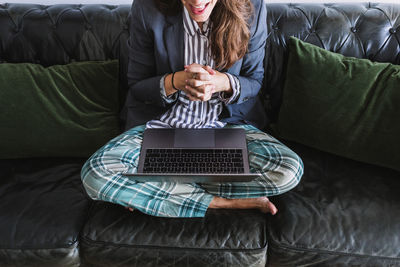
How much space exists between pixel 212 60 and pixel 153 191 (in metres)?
0.54

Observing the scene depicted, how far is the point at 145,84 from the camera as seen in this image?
1.31 metres

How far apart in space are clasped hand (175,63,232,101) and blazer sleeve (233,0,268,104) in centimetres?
12

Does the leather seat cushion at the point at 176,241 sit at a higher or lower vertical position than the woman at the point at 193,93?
lower

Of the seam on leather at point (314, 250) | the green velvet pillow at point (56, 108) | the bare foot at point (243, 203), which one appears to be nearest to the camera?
the seam on leather at point (314, 250)

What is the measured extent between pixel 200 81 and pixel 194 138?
0.77ft

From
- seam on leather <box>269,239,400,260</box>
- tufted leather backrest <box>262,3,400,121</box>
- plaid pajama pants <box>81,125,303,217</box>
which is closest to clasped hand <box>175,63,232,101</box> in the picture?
plaid pajama pants <box>81,125,303,217</box>

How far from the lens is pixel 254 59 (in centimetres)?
136

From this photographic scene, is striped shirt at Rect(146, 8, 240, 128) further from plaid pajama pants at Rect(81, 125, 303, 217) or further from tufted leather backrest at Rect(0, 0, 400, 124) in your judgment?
tufted leather backrest at Rect(0, 0, 400, 124)

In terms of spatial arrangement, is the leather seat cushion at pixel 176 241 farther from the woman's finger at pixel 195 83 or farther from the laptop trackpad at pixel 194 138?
the woman's finger at pixel 195 83

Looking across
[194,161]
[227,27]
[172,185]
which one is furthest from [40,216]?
[227,27]

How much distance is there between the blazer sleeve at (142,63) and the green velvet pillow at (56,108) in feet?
0.65

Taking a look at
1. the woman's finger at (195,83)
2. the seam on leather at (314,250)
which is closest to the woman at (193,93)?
the woman's finger at (195,83)

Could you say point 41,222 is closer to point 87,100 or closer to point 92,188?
point 92,188

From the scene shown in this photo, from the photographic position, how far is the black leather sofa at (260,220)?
1135 mm
